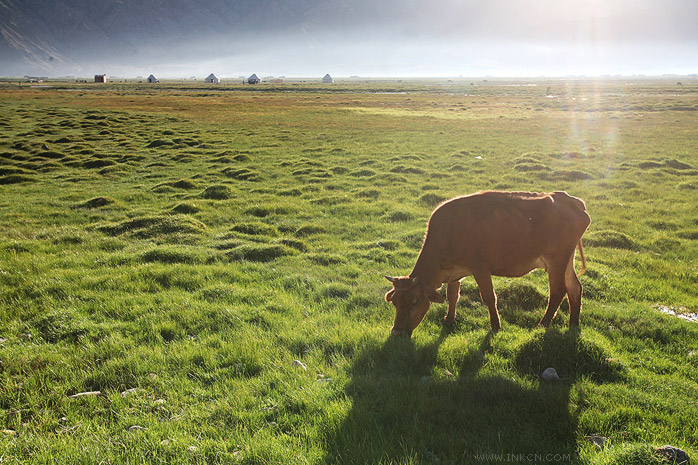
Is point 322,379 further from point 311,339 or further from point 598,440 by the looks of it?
point 598,440

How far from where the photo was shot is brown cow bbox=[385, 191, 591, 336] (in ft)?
21.5

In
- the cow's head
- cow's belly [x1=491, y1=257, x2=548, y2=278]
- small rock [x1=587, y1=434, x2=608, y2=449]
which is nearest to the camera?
small rock [x1=587, y1=434, x2=608, y2=449]

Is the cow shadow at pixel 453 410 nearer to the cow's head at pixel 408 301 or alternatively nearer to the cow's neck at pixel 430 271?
the cow's head at pixel 408 301

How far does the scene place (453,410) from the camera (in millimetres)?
4965

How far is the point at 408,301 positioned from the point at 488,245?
1.61m

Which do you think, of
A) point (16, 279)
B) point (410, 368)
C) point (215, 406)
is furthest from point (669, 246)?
point (16, 279)

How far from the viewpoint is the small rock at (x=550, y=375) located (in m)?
5.71

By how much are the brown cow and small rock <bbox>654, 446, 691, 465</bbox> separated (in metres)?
2.95

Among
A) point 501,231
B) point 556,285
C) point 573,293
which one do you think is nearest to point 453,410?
point 501,231

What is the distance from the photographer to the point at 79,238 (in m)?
12.5

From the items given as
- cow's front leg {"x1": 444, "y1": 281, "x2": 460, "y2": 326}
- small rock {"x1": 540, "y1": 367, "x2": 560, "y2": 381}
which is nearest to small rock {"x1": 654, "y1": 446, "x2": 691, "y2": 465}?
small rock {"x1": 540, "y1": 367, "x2": 560, "y2": 381}

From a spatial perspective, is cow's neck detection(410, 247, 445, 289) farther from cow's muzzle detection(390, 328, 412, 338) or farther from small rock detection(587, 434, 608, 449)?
small rock detection(587, 434, 608, 449)

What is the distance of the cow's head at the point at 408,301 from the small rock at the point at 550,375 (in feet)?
6.19

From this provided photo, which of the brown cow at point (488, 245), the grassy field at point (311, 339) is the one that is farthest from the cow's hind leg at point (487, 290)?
the grassy field at point (311, 339)
